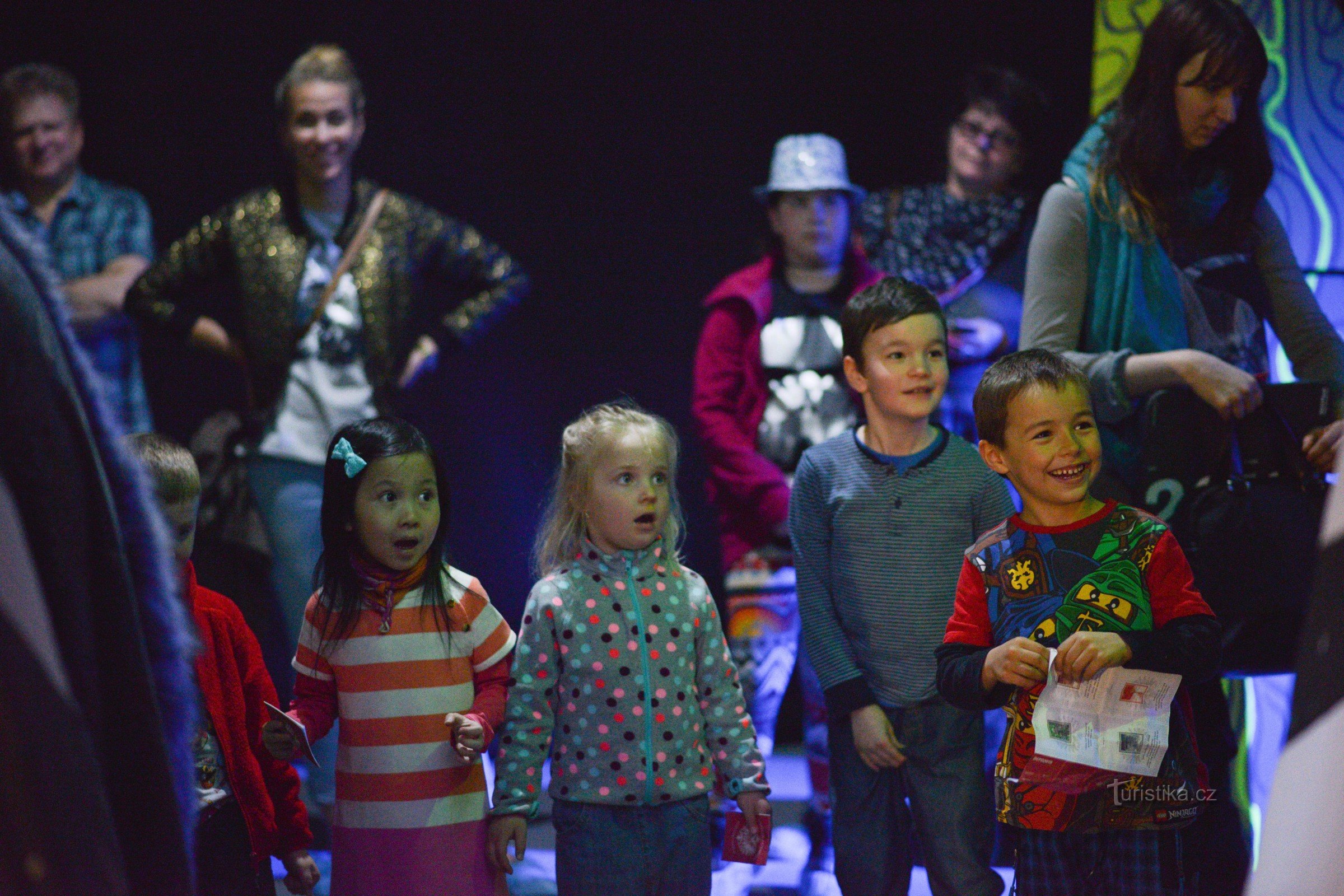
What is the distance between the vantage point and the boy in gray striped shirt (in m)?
2.44

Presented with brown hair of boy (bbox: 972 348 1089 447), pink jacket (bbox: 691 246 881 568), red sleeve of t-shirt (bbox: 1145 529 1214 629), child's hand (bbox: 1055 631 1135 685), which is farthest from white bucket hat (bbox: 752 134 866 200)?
child's hand (bbox: 1055 631 1135 685)

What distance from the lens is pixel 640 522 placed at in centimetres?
239

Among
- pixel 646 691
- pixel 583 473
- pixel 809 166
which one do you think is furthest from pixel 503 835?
pixel 809 166

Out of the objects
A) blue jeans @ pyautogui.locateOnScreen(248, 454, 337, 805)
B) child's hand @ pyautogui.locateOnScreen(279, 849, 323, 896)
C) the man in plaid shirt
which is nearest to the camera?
child's hand @ pyautogui.locateOnScreen(279, 849, 323, 896)

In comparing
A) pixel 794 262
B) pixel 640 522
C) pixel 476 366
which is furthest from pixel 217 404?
pixel 640 522

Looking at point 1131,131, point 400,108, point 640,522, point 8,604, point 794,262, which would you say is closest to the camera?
point 8,604

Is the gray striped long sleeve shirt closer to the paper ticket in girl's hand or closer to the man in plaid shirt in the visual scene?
the paper ticket in girl's hand

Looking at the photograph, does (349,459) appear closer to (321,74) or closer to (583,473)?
(583,473)

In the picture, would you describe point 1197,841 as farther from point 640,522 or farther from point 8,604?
point 8,604

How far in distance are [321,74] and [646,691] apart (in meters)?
2.18

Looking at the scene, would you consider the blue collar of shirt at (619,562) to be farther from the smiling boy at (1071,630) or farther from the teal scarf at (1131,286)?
the teal scarf at (1131,286)

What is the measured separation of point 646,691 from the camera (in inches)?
91.5

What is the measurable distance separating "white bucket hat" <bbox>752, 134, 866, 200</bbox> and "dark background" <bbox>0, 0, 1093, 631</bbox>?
884mm

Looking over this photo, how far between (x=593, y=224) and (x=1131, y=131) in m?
2.51
